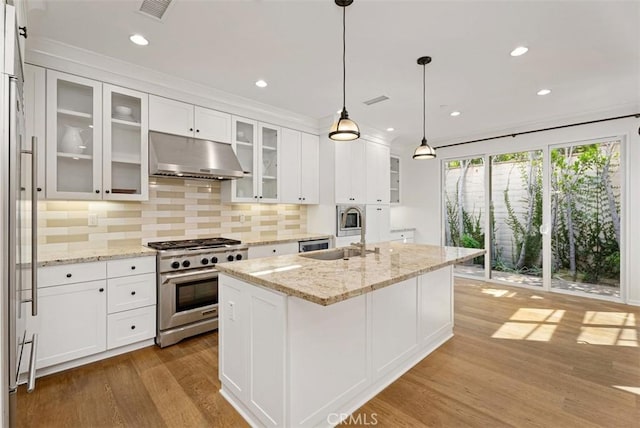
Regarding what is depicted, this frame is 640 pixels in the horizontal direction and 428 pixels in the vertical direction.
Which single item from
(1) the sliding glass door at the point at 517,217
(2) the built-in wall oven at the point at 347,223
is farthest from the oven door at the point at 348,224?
(1) the sliding glass door at the point at 517,217

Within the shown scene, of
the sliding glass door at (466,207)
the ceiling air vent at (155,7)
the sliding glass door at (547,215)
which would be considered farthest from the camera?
the sliding glass door at (466,207)

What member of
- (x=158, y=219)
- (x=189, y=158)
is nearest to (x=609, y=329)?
(x=189, y=158)

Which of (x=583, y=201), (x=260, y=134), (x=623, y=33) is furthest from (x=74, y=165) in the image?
(x=583, y=201)

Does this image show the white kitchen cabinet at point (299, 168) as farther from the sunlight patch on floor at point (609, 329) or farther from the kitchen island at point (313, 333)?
the sunlight patch on floor at point (609, 329)

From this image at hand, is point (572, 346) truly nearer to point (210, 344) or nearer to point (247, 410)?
point (247, 410)

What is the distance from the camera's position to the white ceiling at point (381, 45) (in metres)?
2.09

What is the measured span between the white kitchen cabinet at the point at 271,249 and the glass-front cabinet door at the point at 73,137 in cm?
161

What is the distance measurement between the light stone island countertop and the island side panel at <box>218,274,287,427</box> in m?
0.08

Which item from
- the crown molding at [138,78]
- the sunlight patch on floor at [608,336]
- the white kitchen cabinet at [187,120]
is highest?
the crown molding at [138,78]

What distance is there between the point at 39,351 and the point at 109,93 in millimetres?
2250

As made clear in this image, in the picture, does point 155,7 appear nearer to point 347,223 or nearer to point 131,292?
point 131,292

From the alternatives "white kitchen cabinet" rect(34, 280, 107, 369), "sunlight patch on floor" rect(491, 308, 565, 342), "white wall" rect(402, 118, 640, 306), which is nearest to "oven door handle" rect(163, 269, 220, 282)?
"white kitchen cabinet" rect(34, 280, 107, 369)

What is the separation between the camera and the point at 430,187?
6113 millimetres

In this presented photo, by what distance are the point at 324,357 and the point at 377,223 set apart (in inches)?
143
